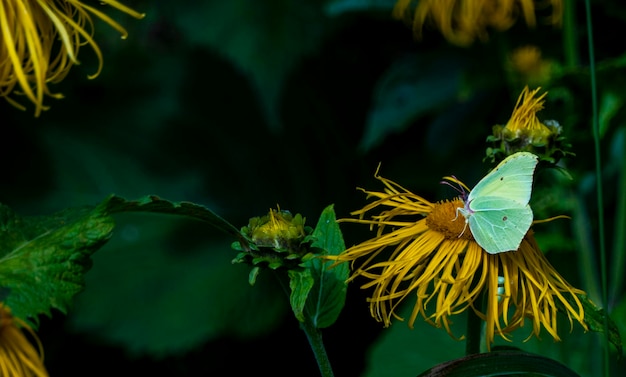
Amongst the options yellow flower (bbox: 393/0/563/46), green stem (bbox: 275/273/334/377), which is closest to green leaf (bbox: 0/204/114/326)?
green stem (bbox: 275/273/334/377)

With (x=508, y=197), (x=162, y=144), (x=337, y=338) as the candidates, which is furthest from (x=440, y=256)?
(x=162, y=144)

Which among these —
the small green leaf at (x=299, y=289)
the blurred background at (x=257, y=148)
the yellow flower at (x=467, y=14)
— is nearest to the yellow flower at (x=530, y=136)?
the small green leaf at (x=299, y=289)

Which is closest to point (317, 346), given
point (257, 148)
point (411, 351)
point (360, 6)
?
point (411, 351)

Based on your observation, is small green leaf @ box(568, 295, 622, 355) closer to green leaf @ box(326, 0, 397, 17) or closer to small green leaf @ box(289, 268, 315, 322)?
small green leaf @ box(289, 268, 315, 322)

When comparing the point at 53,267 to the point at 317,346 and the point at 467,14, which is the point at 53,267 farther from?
the point at 467,14

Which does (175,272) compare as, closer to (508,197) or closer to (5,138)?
(5,138)


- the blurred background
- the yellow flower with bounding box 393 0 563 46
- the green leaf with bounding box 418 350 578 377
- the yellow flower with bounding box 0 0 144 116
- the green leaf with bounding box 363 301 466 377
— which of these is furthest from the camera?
the blurred background
